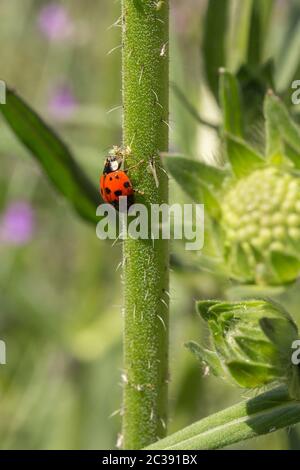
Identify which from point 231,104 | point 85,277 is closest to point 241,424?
point 231,104

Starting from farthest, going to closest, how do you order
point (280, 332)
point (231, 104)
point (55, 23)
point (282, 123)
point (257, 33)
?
point (55, 23)
point (257, 33)
point (231, 104)
point (282, 123)
point (280, 332)

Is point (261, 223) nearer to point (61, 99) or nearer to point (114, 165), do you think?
point (114, 165)

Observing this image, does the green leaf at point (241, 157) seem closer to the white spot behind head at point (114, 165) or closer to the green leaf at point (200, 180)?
the green leaf at point (200, 180)

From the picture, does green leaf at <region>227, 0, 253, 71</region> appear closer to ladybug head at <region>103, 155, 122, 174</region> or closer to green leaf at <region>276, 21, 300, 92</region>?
green leaf at <region>276, 21, 300, 92</region>

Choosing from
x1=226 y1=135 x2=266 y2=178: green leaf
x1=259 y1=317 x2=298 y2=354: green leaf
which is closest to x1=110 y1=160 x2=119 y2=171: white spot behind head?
x1=226 y1=135 x2=266 y2=178: green leaf

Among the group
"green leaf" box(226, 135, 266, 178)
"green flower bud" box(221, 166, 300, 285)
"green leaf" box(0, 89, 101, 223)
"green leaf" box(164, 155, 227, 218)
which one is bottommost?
"green flower bud" box(221, 166, 300, 285)

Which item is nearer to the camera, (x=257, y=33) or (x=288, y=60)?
(x=257, y=33)
